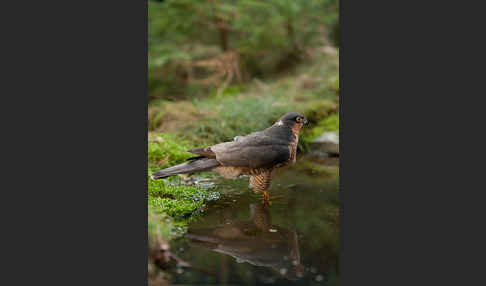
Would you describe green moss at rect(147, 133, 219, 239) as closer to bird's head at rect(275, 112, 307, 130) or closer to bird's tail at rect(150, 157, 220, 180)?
bird's tail at rect(150, 157, 220, 180)

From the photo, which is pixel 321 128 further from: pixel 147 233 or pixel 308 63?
pixel 147 233

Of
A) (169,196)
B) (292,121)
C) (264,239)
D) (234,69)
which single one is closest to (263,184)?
(292,121)

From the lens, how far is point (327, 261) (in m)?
3.32

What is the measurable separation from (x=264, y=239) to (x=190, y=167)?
116cm

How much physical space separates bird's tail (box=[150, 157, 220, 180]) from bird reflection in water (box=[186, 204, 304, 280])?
65cm

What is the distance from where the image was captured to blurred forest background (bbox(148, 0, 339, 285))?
6902mm

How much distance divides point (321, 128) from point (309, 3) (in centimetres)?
474

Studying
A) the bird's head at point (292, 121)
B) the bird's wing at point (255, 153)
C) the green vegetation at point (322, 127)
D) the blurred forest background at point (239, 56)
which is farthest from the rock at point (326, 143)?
the bird's wing at point (255, 153)

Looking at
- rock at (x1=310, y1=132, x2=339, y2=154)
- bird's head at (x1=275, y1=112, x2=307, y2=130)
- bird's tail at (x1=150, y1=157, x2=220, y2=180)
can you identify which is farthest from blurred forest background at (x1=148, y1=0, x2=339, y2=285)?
bird's head at (x1=275, y1=112, x2=307, y2=130)

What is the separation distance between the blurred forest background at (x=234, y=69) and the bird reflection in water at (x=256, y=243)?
209 centimetres

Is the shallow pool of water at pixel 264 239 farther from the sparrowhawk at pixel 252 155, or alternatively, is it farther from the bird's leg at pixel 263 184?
the sparrowhawk at pixel 252 155

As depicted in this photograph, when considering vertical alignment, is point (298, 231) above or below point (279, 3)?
below

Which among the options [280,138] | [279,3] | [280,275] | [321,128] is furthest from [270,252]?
[279,3]

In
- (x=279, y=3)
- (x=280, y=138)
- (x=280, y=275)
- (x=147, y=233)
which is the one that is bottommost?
(x=280, y=275)
